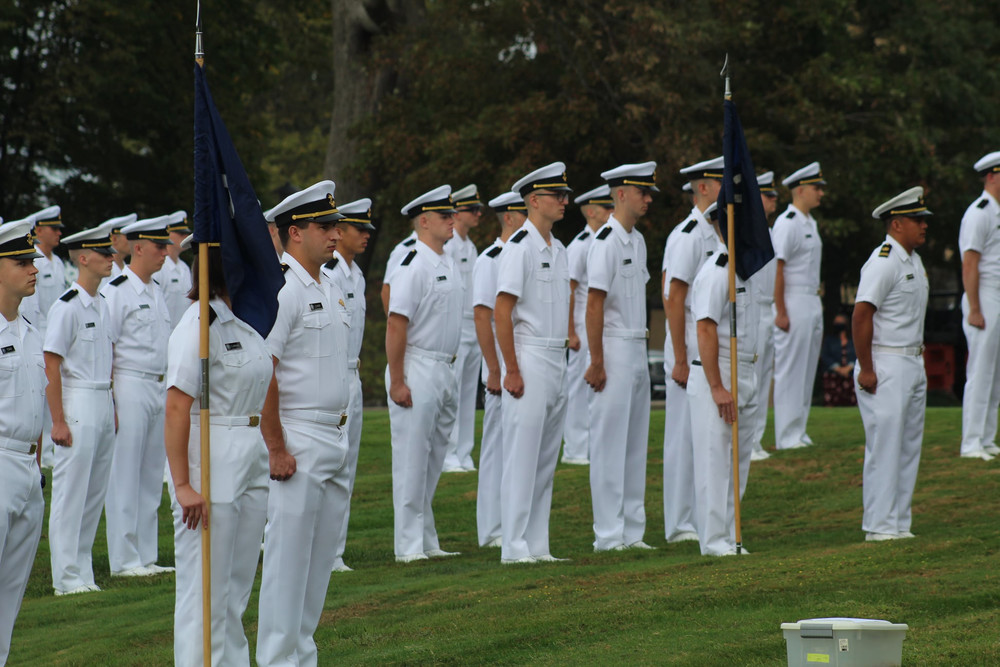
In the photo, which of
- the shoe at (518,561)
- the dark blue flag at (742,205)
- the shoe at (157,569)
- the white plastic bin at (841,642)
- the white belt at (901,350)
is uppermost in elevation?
the dark blue flag at (742,205)

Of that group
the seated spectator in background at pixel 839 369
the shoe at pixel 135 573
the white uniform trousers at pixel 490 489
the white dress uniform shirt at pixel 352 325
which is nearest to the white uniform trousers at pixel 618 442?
the white uniform trousers at pixel 490 489

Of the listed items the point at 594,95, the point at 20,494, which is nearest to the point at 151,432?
the point at 20,494

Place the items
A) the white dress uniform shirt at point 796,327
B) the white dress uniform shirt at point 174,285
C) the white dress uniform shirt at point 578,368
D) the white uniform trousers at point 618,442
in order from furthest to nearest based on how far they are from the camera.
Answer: the white dress uniform shirt at point 578,368
the white dress uniform shirt at point 796,327
the white dress uniform shirt at point 174,285
the white uniform trousers at point 618,442

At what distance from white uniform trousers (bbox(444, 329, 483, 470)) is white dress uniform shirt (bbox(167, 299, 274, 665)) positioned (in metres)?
8.83

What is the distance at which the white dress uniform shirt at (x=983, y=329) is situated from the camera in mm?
13172

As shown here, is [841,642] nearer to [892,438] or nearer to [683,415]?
[892,438]

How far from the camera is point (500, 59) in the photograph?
2948cm

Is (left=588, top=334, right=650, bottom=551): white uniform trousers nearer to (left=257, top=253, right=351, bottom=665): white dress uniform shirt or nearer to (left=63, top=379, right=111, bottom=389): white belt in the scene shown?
(left=63, top=379, right=111, bottom=389): white belt

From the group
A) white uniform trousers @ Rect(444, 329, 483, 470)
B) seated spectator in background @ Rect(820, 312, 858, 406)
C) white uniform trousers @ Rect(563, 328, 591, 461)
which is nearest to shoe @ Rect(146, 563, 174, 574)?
white uniform trousers @ Rect(444, 329, 483, 470)

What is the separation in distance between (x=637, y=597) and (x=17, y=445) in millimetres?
3752

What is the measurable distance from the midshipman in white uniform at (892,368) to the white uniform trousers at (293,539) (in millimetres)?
4975

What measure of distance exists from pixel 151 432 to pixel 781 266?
22.0ft

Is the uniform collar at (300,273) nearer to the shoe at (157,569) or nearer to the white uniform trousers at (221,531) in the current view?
the white uniform trousers at (221,531)

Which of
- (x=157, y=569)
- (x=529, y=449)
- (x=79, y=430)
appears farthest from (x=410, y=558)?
Answer: (x=79, y=430)
